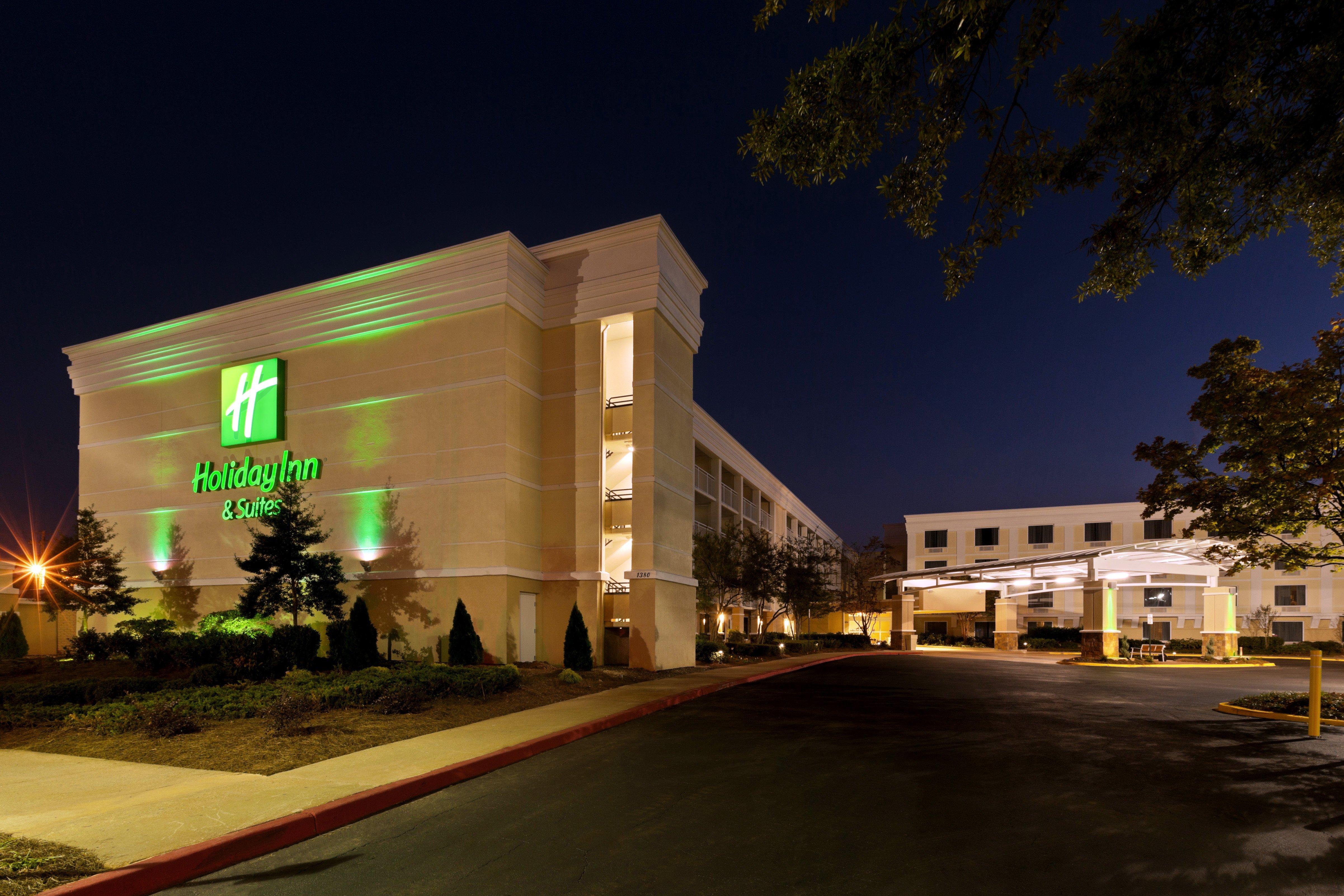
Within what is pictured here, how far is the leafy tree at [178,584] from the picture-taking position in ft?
93.7

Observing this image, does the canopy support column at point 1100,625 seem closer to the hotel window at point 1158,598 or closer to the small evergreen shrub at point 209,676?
the small evergreen shrub at point 209,676

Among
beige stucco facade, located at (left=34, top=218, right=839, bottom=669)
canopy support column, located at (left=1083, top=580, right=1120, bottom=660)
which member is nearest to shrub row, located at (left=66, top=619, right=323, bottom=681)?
beige stucco facade, located at (left=34, top=218, right=839, bottom=669)

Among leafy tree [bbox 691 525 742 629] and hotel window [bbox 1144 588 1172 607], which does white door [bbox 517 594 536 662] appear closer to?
leafy tree [bbox 691 525 742 629]

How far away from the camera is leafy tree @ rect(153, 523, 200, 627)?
93.7 ft

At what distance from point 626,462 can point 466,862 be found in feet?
70.2

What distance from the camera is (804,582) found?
4375cm

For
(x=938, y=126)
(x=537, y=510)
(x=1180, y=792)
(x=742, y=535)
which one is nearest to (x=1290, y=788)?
(x=1180, y=792)

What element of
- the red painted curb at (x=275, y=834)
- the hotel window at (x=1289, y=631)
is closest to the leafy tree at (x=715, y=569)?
the red painted curb at (x=275, y=834)

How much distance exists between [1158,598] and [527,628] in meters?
63.8

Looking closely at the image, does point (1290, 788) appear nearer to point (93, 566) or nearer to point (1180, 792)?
point (1180, 792)

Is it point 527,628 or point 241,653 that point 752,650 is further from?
point 241,653

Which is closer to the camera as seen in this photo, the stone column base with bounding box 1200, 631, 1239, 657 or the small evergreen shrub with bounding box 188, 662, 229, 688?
the small evergreen shrub with bounding box 188, 662, 229, 688

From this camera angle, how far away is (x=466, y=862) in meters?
5.99

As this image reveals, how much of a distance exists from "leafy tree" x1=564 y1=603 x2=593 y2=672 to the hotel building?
137 ft
